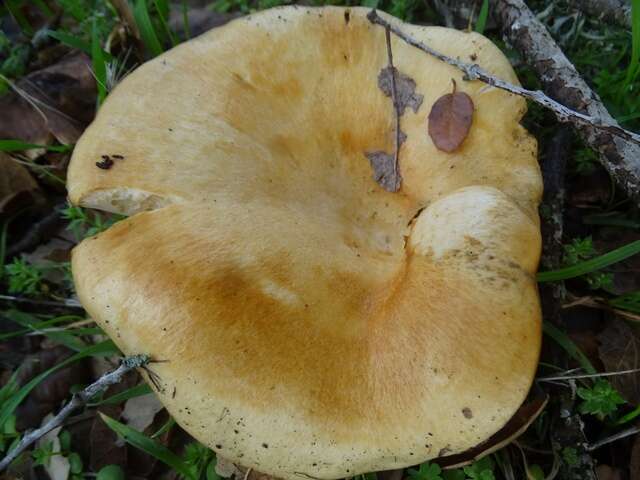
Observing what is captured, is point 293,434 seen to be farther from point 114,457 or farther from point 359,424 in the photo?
point 114,457

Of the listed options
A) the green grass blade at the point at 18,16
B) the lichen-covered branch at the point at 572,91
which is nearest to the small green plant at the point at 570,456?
the lichen-covered branch at the point at 572,91

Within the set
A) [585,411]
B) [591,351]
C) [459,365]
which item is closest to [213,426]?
[459,365]

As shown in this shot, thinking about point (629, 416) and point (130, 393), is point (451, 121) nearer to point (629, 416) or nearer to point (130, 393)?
point (629, 416)

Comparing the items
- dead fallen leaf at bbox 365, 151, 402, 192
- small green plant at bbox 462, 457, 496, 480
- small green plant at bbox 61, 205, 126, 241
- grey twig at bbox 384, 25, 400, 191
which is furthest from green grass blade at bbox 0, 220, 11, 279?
small green plant at bbox 462, 457, 496, 480

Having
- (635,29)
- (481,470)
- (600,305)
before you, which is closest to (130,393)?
(481,470)

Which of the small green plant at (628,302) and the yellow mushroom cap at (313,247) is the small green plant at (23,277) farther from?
the small green plant at (628,302)

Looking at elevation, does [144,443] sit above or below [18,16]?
below
